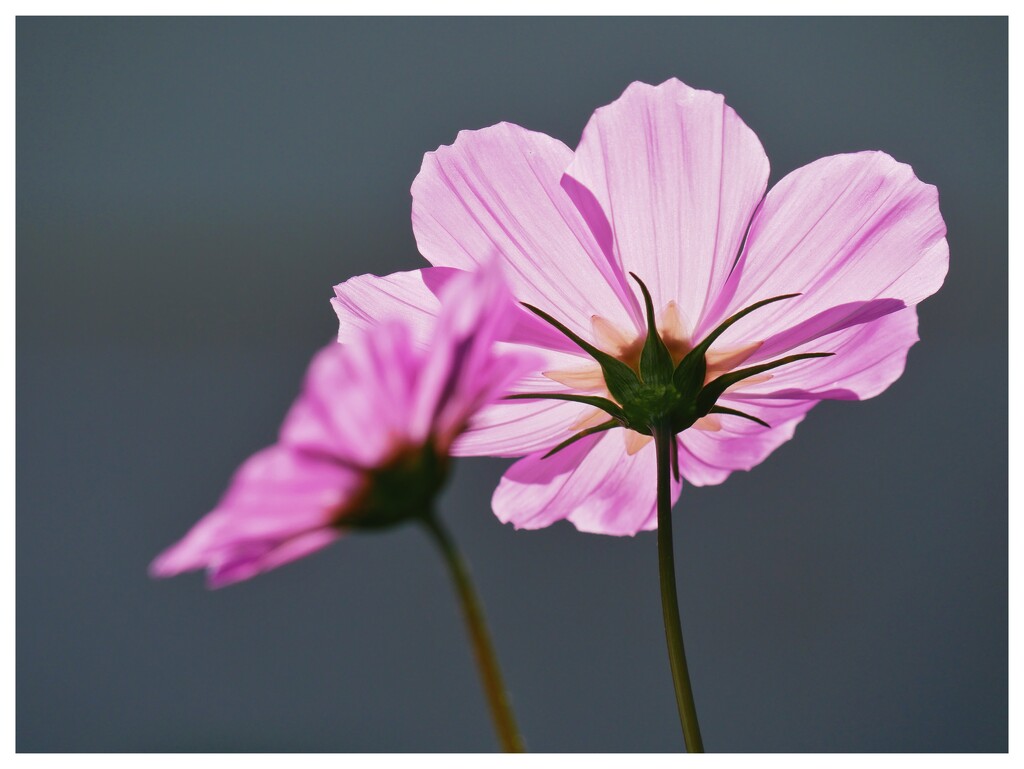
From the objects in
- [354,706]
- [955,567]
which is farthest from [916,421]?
[354,706]

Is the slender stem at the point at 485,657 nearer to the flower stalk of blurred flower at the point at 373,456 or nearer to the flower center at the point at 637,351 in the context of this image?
the flower stalk of blurred flower at the point at 373,456

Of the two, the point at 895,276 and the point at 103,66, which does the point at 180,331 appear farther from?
the point at 895,276

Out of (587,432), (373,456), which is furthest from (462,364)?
(587,432)

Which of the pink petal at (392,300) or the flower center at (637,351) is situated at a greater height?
the pink petal at (392,300)

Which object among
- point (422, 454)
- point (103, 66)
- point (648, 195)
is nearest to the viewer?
point (422, 454)

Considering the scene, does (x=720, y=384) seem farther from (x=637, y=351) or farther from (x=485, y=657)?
(x=485, y=657)

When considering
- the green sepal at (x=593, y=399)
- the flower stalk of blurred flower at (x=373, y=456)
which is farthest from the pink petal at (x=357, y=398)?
the green sepal at (x=593, y=399)

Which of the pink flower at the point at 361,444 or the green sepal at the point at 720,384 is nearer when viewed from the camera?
the pink flower at the point at 361,444

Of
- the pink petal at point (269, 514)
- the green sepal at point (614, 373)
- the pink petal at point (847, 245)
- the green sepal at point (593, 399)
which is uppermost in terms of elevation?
the pink petal at point (847, 245)
